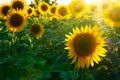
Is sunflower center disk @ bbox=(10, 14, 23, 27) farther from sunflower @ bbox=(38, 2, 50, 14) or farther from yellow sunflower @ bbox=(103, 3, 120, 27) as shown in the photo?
sunflower @ bbox=(38, 2, 50, 14)

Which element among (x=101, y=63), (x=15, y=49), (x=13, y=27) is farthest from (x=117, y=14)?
(x=13, y=27)

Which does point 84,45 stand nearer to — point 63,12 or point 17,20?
point 17,20

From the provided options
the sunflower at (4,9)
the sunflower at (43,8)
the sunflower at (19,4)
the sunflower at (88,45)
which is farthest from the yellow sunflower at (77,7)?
the sunflower at (88,45)

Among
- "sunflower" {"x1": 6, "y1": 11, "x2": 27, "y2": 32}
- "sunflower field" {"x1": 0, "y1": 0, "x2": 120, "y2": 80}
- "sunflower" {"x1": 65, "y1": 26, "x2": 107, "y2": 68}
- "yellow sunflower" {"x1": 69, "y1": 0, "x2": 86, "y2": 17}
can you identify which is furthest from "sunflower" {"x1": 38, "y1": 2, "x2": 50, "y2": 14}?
"sunflower" {"x1": 65, "y1": 26, "x2": 107, "y2": 68}

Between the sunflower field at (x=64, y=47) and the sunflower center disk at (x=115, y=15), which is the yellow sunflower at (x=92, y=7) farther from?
the sunflower center disk at (x=115, y=15)

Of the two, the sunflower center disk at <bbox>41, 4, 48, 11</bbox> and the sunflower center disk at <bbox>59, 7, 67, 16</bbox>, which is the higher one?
the sunflower center disk at <bbox>41, 4, 48, 11</bbox>

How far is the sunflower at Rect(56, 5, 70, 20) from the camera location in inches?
343

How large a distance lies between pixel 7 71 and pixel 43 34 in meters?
3.97

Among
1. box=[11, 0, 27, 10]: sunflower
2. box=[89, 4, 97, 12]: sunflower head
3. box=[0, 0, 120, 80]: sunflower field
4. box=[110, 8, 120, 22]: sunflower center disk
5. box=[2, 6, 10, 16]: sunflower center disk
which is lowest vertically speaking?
box=[0, 0, 120, 80]: sunflower field

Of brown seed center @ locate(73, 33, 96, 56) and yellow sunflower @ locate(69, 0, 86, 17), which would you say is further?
yellow sunflower @ locate(69, 0, 86, 17)

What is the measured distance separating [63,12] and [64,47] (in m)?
3.33

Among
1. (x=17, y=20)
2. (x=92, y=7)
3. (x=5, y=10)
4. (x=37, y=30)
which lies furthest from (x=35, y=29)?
(x=92, y=7)

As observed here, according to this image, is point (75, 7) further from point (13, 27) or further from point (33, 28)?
point (13, 27)

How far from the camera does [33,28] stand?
6.76 m
